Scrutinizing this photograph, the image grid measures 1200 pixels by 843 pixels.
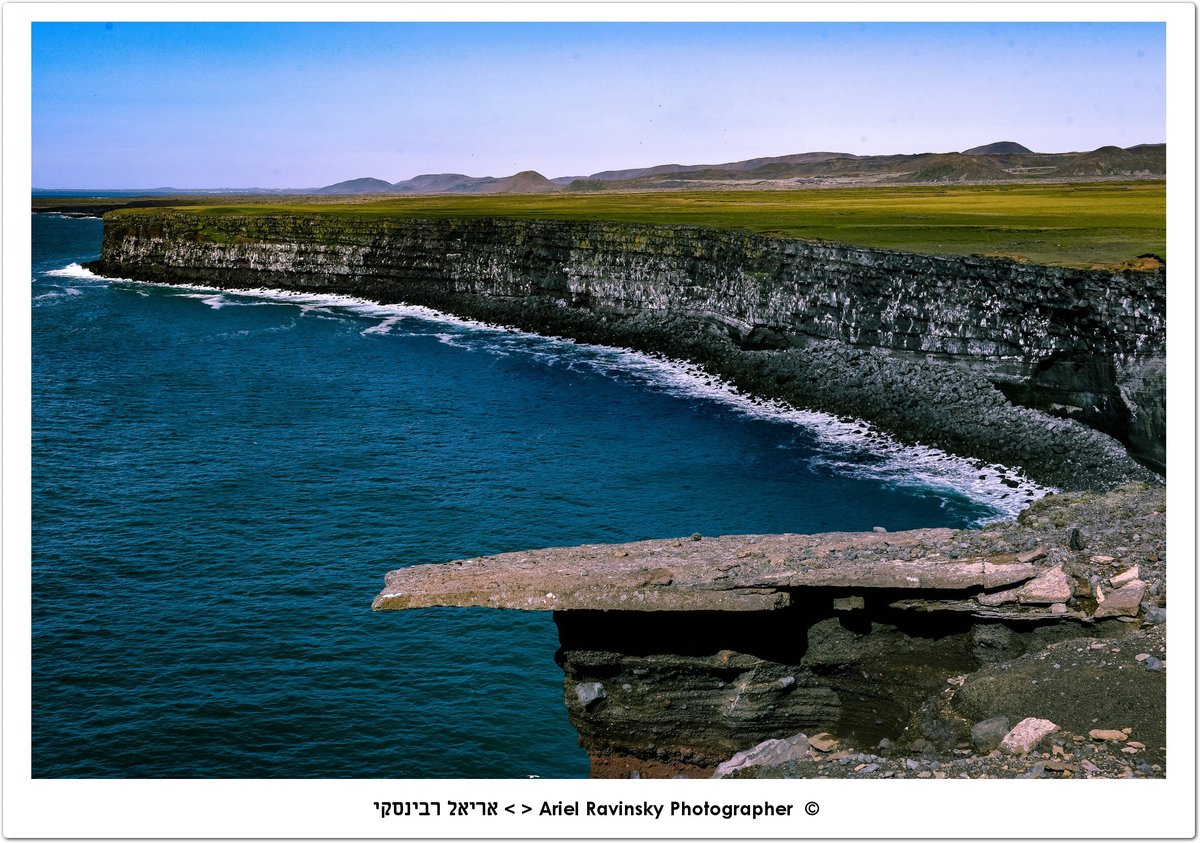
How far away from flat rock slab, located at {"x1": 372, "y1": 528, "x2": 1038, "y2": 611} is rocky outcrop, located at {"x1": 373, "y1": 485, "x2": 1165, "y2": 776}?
3 cm

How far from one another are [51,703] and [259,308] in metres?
68.0

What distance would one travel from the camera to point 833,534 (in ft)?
63.7

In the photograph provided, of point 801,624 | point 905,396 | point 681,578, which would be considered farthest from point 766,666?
point 905,396

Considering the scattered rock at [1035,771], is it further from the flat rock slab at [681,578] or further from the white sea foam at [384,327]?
the white sea foam at [384,327]

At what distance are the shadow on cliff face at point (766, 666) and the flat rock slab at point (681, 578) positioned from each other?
1.56 feet

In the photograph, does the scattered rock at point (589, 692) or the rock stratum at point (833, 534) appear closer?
the rock stratum at point (833, 534)

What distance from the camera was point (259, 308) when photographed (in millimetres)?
86750

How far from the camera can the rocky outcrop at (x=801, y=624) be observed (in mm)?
16000

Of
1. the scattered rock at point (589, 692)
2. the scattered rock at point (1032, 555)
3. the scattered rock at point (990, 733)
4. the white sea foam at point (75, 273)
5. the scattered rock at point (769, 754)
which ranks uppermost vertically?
the white sea foam at point (75, 273)

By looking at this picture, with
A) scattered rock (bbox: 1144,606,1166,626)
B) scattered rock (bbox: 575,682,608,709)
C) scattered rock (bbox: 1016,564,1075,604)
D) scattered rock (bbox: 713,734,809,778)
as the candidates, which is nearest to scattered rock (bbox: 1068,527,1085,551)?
scattered rock (bbox: 1016,564,1075,604)

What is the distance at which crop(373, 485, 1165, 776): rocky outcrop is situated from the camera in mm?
16000

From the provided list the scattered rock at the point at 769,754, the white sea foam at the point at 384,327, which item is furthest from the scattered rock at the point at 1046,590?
the white sea foam at the point at 384,327
